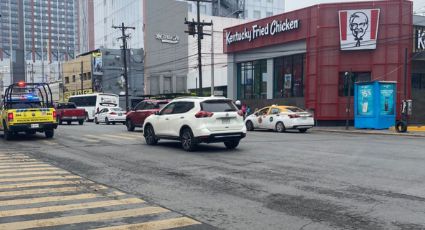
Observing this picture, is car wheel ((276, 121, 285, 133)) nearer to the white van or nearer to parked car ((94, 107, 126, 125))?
parked car ((94, 107, 126, 125))

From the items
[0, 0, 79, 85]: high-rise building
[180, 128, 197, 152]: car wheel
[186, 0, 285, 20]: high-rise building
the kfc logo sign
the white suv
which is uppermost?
[186, 0, 285, 20]: high-rise building

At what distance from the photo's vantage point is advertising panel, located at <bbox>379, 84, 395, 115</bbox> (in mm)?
26531

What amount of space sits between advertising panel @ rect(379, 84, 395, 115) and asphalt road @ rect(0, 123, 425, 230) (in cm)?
1206

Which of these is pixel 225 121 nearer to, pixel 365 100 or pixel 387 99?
pixel 365 100

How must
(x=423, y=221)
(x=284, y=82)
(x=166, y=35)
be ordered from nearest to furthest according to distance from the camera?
1. (x=423, y=221)
2. (x=284, y=82)
3. (x=166, y=35)

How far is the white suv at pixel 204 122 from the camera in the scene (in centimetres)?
1382

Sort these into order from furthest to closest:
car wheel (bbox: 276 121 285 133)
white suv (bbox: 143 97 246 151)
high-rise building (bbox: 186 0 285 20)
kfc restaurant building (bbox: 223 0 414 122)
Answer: high-rise building (bbox: 186 0 285 20)
kfc restaurant building (bbox: 223 0 414 122)
car wheel (bbox: 276 121 285 133)
white suv (bbox: 143 97 246 151)

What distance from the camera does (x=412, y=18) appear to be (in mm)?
30203

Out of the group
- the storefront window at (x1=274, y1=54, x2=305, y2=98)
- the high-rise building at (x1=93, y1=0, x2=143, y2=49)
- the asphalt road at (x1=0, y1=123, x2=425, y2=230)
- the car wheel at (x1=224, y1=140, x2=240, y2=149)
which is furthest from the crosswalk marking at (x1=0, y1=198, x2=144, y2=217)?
the high-rise building at (x1=93, y1=0, x2=143, y2=49)

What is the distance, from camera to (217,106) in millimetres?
14219

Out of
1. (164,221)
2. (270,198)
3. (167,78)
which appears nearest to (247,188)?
(270,198)

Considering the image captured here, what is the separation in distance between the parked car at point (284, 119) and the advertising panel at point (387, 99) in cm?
483

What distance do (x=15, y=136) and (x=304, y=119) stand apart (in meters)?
14.3

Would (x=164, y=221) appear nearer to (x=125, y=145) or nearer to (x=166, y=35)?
(x=125, y=145)
